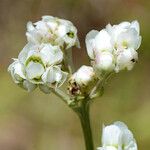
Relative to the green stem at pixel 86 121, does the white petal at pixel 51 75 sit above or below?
above

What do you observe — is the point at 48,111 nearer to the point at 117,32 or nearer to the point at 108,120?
the point at 108,120

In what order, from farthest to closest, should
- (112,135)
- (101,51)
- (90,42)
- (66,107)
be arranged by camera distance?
(66,107), (90,42), (101,51), (112,135)

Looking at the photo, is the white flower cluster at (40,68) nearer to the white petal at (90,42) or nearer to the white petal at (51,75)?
the white petal at (51,75)

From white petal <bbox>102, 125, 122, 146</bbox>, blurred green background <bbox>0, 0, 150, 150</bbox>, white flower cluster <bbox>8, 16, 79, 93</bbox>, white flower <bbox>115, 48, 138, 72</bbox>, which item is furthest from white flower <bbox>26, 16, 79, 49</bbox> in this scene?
blurred green background <bbox>0, 0, 150, 150</bbox>

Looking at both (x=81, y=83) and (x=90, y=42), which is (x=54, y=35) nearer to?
(x=90, y=42)

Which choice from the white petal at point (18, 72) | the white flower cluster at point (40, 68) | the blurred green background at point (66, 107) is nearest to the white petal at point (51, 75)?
the white flower cluster at point (40, 68)

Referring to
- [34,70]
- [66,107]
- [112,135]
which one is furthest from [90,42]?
[66,107]
